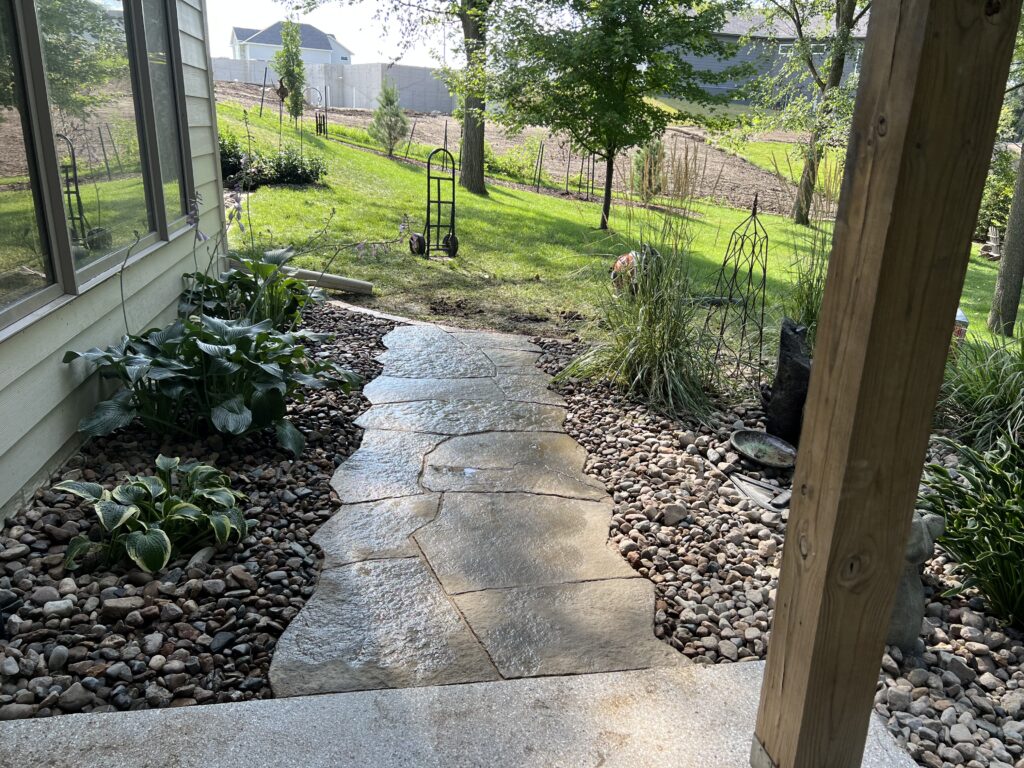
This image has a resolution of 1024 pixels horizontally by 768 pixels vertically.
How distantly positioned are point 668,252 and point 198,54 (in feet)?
11.1

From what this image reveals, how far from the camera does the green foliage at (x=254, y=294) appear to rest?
4027 millimetres

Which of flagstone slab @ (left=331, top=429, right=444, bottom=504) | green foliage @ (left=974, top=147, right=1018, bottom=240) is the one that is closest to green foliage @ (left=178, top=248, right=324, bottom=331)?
flagstone slab @ (left=331, top=429, right=444, bottom=504)

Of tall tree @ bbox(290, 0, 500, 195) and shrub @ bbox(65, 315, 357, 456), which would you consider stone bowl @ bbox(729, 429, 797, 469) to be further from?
tall tree @ bbox(290, 0, 500, 195)

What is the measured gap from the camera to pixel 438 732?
1623mm

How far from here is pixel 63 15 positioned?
2830mm

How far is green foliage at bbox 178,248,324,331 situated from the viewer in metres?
4.03

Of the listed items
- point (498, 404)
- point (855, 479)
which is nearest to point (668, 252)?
point (498, 404)

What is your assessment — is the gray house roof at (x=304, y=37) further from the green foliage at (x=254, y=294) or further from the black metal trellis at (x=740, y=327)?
the black metal trellis at (x=740, y=327)

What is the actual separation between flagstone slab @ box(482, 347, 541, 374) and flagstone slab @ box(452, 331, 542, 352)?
8cm

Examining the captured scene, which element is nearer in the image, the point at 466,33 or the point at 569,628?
the point at 569,628

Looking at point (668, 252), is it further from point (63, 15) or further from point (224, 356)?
point (63, 15)

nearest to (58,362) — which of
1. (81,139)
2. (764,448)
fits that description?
(81,139)

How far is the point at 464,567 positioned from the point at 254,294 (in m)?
2.44

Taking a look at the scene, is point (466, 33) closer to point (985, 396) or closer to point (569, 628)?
point (985, 396)
